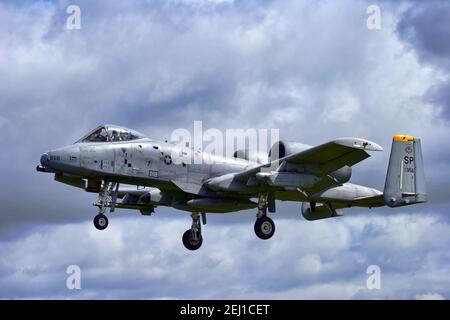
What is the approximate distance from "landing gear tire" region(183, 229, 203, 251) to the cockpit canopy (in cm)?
596

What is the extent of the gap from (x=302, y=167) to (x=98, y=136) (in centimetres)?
842

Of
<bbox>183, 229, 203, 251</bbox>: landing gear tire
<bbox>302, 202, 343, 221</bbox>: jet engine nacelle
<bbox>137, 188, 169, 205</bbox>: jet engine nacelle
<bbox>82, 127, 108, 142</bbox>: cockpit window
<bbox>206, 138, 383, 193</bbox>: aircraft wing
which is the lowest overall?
<bbox>183, 229, 203, 251</bbox>: landing gear tire

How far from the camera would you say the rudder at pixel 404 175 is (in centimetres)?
4788

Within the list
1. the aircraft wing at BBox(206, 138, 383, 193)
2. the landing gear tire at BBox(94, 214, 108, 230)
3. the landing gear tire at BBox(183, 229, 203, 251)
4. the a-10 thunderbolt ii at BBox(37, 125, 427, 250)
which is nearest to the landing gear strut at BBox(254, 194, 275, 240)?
the a-10 thunderbolt ii at BBox(37, 125, 427, 250)

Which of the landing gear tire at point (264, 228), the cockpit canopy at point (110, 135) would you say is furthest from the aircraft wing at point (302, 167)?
the cockpit canopy at point (110, 135)

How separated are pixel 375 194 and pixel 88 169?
1325 centimetres

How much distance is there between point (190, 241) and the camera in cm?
5003

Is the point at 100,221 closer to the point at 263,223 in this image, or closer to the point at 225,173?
the point at 225,173

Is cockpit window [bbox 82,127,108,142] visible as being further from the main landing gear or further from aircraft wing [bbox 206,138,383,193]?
aircraft wing [bbox 206,138,383,193]

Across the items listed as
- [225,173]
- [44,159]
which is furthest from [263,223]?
[44,159]

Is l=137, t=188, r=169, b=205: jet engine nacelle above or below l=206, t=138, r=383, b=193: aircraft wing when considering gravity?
below

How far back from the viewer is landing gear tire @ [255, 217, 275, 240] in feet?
151
